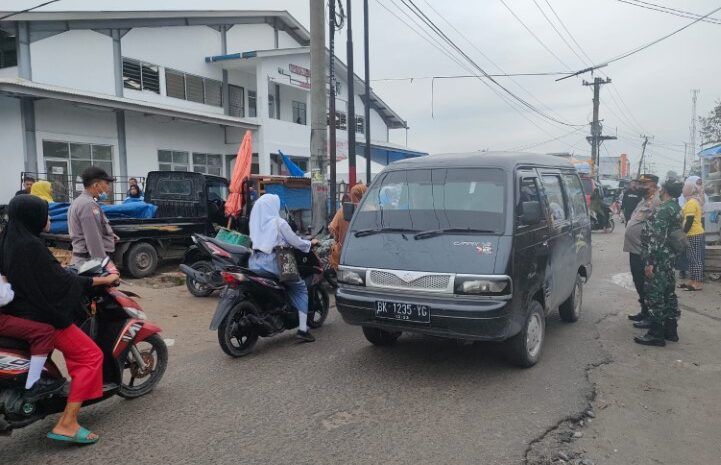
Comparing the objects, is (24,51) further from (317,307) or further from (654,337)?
(654,337)

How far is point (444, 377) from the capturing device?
474 centimetres

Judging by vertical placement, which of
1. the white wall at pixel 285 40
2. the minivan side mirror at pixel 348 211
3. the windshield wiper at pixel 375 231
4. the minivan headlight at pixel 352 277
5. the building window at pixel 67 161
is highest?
the white wall at pixel 285 40

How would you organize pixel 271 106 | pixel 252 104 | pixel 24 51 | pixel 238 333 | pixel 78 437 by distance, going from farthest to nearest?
1. pixel 271 106
2. pixel 252 104
3. pixel 24 51
4. pixel 238 333
5. pixel 78 437

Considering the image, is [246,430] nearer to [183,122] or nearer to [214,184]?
[214,184]

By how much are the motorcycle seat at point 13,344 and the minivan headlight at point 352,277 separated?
2559 millimetres

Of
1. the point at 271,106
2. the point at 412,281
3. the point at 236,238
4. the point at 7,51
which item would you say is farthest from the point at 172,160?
the point at 412,281

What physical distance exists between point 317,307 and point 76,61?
1400 cm

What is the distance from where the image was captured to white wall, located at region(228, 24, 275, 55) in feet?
73.6

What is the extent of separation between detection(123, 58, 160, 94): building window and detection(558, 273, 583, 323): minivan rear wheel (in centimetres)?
1627

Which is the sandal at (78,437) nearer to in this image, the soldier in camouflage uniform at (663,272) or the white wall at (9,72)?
the soldier in camouflage uniform at (663,272)

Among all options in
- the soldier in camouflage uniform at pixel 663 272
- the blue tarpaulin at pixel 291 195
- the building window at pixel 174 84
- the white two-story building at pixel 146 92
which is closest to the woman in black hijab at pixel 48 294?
the soldier in camouflage uniform at pixel 663 272

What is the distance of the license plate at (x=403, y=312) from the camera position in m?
4.43

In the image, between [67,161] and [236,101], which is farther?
[236,101]

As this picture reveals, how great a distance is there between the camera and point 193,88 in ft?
67.8
